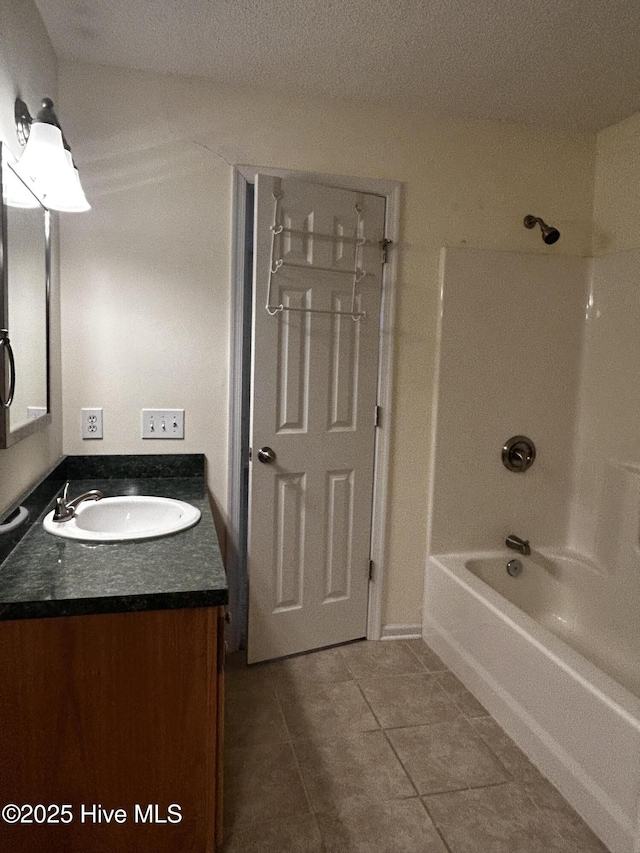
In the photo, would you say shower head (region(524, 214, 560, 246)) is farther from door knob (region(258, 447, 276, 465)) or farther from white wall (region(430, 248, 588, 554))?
door knob (region(258, 447, 276, 465))

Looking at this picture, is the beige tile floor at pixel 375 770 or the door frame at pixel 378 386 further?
the door frame at pixel 378 386

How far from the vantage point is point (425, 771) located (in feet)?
5.88

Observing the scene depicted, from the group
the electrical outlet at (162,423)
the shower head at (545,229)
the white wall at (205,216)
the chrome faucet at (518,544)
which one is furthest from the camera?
the chrome faucet at (518,544)

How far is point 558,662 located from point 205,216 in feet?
6.63

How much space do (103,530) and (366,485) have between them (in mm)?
1146

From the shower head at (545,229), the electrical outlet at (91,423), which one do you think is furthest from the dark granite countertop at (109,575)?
the shower head at (545,229)

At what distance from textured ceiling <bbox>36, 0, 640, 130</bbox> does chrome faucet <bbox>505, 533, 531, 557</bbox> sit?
6.18 feet

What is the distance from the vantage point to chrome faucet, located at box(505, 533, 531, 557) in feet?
8.48

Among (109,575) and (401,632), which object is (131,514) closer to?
(109,575)

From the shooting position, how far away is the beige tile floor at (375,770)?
5.06 ft

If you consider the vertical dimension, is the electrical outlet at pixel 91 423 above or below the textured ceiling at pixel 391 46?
below

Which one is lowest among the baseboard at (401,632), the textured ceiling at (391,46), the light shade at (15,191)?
the baseboard at (401,632)

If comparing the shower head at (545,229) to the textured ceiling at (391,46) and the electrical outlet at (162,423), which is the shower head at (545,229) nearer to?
the textured ceiling at (391,46)

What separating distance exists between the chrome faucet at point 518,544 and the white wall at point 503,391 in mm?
33
